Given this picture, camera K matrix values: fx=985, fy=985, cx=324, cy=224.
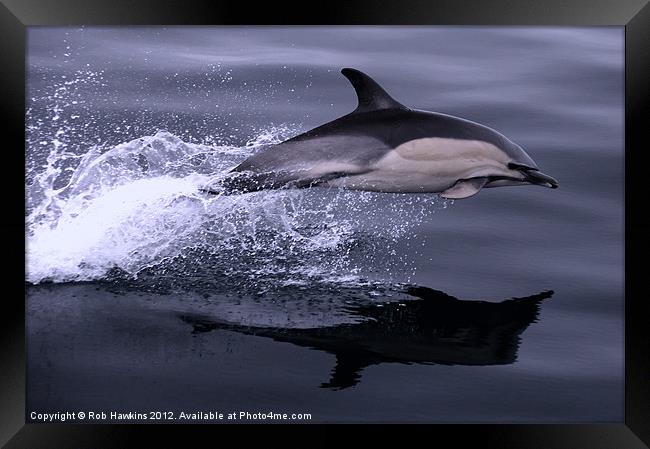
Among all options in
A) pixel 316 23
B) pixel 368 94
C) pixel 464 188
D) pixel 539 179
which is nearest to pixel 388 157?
pixel 368 94

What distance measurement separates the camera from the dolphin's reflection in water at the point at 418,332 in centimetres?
576

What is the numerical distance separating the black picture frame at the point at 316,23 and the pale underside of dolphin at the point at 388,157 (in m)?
0.75

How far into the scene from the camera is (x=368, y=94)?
6.47 metres

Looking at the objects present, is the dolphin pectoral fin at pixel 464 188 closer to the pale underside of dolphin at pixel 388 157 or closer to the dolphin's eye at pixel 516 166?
the pale underside of dolphin at pixel 388 157

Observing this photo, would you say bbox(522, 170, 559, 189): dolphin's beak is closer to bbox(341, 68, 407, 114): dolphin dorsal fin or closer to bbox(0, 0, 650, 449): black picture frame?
bbox(0, 0, 650, 449): black picture frame

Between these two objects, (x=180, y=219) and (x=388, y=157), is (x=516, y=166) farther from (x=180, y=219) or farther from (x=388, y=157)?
(x=180, y=219)

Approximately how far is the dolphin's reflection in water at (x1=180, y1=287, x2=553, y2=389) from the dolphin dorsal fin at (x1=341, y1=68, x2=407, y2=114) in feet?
4.19

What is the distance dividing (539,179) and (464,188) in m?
0.51

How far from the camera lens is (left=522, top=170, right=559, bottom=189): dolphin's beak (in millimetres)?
6527

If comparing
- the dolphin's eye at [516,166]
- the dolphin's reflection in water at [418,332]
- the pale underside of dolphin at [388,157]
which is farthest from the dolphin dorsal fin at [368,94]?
the dolphin's reflection in water at [418,332]

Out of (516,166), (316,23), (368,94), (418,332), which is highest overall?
(316,23)
